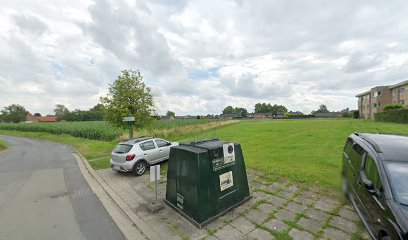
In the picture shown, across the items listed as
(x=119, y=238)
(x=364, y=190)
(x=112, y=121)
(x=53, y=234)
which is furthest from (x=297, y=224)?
(x=112, y=121)

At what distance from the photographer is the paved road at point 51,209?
4.33 m

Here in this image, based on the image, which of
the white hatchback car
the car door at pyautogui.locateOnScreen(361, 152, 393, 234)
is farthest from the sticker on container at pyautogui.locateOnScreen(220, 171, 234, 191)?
the white hatchback car

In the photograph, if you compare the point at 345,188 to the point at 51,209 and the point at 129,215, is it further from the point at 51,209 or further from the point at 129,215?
the point at 51,209

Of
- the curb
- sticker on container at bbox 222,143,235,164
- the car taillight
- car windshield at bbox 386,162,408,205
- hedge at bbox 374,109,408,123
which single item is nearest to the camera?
car windshield at bbox 386,162,408,205

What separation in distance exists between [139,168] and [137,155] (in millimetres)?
579

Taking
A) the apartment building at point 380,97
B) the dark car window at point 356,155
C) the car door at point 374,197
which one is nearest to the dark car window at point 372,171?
the car door at point 374,197

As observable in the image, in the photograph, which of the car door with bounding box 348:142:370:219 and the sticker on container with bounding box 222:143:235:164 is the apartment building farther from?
the sticker on container with bounding box 222:143:235:164

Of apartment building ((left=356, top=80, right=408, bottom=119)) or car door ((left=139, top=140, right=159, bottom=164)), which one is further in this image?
apartment building ((left=356, top=80, right=408, bottom=119))

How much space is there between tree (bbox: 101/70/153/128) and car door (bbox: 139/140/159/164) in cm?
527

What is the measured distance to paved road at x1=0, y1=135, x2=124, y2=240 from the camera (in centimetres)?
433

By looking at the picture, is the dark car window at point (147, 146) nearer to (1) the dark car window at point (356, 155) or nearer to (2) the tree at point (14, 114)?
(1) the dark car window at point (356, 155)

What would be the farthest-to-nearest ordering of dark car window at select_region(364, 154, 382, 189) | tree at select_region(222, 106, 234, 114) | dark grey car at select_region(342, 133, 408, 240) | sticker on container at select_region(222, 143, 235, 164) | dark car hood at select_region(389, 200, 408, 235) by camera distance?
1. tree at select_region(222, 106, 234, 114)
2. sticker on container at select_region(222, 143, 235, 164)
3. dark car window at select_region(364, 154, 382, 189)
4. dark grey car at select_region(342, 133, 408, 240)
5. dark car hood at select_region(389, 200, 408, 235)

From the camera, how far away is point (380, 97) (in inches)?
1671

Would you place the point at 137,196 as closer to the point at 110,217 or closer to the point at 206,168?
the point at 110,217
